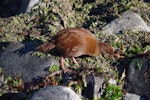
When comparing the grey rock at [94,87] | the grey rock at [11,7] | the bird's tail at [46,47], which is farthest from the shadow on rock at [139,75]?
the grey rock at [11,7]

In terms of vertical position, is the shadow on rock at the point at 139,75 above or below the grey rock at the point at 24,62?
below

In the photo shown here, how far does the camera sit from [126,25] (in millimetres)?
9625

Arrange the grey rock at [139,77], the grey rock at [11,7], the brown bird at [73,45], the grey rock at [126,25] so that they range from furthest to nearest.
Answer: the grey rock at [11,7] < the grey rock at [126,25] < the brown bird at [73,45] < the grey rock at [139,77]

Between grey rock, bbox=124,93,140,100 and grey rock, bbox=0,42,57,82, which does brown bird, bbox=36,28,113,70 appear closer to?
grey rock, bbox=0,42,57,82

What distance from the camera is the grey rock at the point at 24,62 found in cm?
812

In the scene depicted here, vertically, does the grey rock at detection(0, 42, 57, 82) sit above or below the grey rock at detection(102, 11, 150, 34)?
below

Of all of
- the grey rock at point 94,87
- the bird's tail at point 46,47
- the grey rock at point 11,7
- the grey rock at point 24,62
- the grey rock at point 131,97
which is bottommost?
the grey rock at point 131,97

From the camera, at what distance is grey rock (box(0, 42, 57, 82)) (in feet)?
26.6

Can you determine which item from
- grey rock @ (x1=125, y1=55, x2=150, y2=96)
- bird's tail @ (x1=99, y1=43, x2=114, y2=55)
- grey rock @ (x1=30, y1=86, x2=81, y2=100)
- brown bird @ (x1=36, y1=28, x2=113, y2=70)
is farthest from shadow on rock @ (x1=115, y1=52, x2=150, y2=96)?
grey rock @ (x1=30, y1=86, x2=81, y2=100)

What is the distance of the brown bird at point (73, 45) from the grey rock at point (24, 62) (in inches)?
9.6

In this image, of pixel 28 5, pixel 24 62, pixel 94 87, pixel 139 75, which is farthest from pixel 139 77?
pixel 28 5

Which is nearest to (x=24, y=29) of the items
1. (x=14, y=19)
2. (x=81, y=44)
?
(x=14, y=19)

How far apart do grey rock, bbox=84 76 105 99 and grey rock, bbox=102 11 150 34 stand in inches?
83.3

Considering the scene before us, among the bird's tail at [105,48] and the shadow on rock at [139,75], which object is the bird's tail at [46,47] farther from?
the shadow on rock at [139,75]
